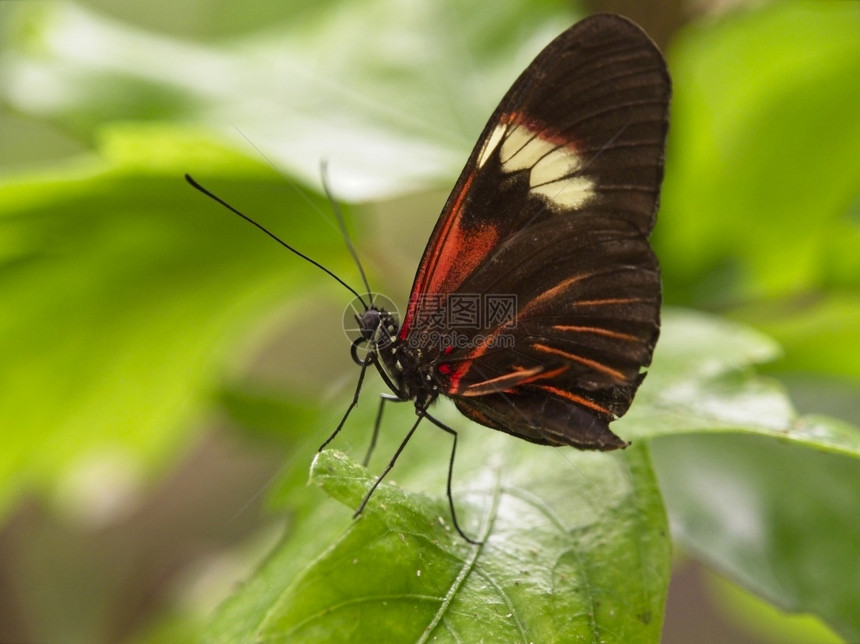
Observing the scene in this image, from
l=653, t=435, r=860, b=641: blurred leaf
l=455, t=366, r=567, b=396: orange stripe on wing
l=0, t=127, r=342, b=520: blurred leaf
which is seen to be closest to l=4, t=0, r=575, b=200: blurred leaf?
l=0, t=127, r=342, b=520: blurred leaf

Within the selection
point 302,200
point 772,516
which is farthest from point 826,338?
point 302,200

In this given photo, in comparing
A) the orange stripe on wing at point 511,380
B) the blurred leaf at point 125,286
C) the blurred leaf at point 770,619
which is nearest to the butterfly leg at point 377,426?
the orange stripe on wing at point 511,380

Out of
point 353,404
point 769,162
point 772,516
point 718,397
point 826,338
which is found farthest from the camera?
point 769,162

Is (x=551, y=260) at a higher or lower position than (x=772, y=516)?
higher

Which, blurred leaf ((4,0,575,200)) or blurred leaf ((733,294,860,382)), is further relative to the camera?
blurred leaf ((4,0,575,200))

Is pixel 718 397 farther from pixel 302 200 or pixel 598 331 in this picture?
pixel 302 200

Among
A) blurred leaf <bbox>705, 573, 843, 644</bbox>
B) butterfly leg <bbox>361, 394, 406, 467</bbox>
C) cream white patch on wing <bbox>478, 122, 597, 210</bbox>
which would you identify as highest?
cream white patch on wing <bbox>478, 122, 597, 210</bbox>

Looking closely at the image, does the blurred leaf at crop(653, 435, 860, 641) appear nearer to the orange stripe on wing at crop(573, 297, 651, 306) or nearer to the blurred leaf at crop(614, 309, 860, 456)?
the blurred leaf at crop(614, 309, 860, 456)
